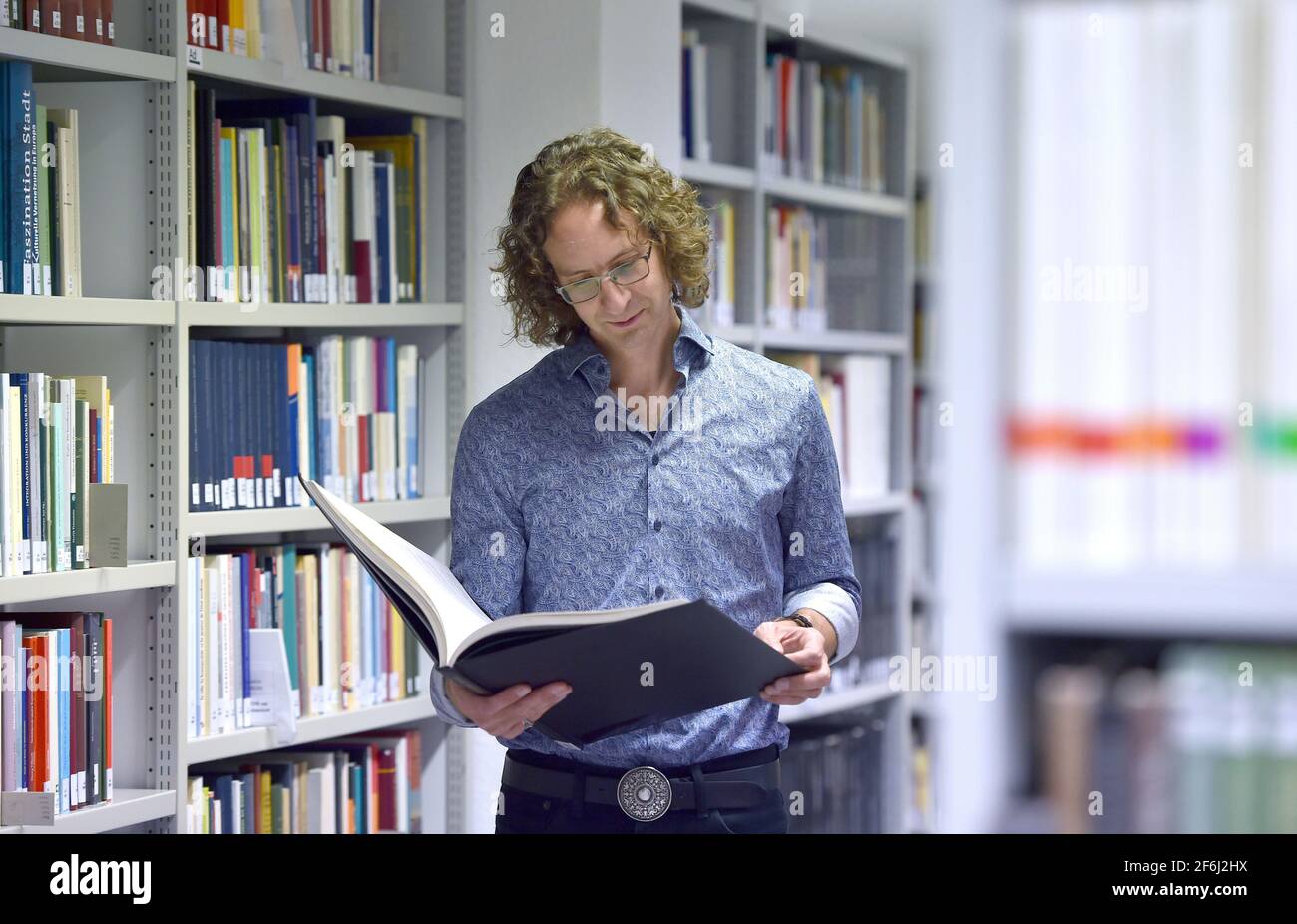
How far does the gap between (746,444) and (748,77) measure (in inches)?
68.0

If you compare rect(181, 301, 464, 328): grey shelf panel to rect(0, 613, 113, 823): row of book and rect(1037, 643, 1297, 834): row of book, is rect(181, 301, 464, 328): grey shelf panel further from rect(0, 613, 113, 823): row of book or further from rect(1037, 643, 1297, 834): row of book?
rect(1037, 643, 1297, 834): row of book

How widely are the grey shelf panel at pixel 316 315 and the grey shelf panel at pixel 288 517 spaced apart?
11.5 inches

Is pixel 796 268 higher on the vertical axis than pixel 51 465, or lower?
higher

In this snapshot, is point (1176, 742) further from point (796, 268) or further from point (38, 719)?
point (796, 268)

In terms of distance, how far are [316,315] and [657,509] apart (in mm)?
991

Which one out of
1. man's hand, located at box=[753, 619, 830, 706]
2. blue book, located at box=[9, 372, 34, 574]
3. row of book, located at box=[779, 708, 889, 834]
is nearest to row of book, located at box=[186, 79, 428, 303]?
blue book, located at box=[9, 372, 34, 574]

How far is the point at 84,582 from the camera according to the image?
76.3 inches

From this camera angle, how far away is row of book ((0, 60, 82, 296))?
6.16ft

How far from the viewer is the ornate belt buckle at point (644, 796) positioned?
1438mm

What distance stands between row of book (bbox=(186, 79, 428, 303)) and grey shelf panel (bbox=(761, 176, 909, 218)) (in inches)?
35.7

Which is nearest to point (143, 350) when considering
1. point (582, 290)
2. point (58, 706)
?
point (58, 706)

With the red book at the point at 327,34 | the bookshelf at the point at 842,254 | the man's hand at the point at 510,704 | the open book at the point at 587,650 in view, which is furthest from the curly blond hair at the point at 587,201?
the bookshelf at the point at 842,254

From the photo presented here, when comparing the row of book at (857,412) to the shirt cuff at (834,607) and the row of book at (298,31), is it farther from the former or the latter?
the shirt cuff at (834,607)
